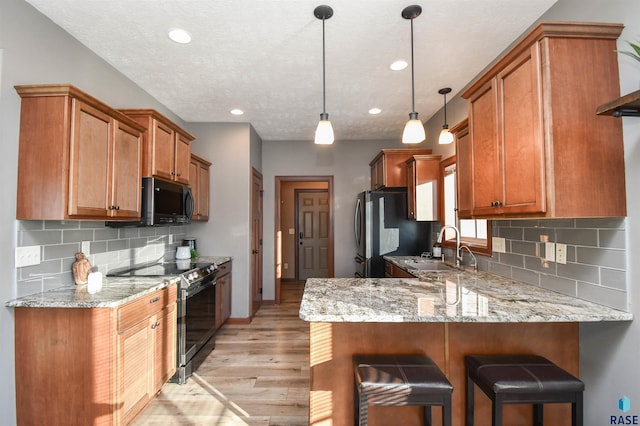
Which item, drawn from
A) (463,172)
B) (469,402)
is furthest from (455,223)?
(469,402)

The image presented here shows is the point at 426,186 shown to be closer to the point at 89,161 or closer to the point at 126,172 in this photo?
the point at 126,172

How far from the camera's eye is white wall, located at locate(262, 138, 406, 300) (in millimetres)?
5016

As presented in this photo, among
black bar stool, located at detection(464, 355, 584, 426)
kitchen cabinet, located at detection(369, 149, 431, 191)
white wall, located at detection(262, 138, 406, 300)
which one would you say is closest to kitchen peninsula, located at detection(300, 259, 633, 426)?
black bar stool, located at detection(464, 355, 584, 426)

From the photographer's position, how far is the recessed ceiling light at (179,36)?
213cm

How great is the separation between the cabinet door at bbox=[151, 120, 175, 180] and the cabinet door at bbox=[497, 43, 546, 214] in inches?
103

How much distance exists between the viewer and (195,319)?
2799 millimetres

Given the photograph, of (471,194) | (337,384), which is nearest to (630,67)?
(471,194)

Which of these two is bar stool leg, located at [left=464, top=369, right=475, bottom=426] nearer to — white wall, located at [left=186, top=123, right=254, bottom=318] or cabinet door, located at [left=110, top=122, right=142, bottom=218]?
cabinet door, located at [left=110, top=122, right=142, bottom=218]

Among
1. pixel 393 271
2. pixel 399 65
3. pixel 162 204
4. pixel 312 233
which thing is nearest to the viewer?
pixel 399 65

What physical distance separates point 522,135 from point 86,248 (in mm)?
2994

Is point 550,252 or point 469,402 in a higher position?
point 550,252

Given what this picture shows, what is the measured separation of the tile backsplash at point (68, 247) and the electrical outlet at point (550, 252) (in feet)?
10.5

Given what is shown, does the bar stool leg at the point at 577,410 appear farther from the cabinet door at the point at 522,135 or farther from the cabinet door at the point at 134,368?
the cabinet door at the point at 134,368

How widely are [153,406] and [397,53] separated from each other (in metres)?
3.28
